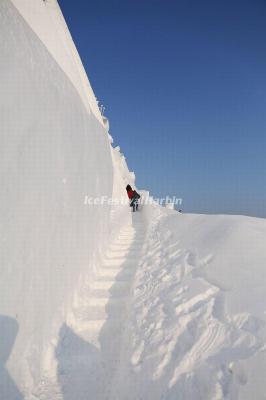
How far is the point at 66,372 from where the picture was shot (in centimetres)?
345

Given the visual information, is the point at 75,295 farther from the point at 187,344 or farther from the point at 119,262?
the point at 119,262

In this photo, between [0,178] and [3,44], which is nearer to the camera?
[0,178]

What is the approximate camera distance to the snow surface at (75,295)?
2779mm

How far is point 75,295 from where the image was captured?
4.80 metres

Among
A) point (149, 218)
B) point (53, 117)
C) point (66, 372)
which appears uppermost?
point (53, 117)

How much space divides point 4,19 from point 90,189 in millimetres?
4044

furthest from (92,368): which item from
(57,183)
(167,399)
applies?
(57,183)

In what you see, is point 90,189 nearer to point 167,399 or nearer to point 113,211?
point 113,211

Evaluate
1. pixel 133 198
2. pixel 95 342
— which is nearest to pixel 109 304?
pixel 95 342

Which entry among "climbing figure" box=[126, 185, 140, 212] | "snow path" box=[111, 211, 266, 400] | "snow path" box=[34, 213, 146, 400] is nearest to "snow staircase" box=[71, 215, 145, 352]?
"snow path" box=[34, 213, 146, 400]

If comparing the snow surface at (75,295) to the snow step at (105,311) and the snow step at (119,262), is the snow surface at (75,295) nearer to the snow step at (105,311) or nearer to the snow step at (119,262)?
the snow step at (105,311)

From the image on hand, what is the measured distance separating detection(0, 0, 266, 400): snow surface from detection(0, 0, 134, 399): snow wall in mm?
17

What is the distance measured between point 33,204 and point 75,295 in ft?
7.04

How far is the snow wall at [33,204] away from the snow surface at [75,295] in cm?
2
